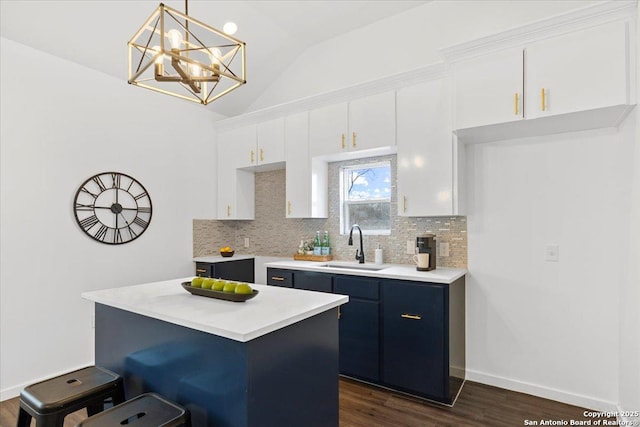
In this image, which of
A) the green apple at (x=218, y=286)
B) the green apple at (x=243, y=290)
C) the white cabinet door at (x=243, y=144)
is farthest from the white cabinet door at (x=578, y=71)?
the white cabinet door at (x=243, y=144)

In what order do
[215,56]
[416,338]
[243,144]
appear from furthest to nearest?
[243,144]
[416,338]
[215,56]

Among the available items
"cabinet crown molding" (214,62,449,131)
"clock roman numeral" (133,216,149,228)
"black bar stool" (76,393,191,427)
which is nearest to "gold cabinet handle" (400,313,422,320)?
"black bar stool" (76,393,191,427)

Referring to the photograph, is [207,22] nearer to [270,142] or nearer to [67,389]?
[270,142]

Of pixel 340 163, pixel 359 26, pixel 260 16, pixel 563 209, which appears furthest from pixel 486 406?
pixel 260 16

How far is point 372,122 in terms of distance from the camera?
→ 333 centimetres

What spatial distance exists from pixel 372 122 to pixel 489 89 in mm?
1046

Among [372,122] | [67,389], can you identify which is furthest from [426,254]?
[67,389]

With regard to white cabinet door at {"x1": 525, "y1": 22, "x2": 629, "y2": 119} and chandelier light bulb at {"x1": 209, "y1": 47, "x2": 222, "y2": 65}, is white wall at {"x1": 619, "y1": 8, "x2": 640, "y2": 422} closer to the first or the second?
white cabinet door at {"x1": 525, "y1": 22, "x2": 629, "y2": 119}

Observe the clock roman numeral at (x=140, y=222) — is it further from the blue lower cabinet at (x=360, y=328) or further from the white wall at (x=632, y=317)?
the white wall at (x=632, y=317)

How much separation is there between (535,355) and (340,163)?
97.0 inches

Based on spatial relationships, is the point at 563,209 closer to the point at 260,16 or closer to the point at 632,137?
the point at 632,137

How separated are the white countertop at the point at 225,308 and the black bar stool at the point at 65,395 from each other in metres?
0.35

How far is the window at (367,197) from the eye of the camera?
3.70 meters

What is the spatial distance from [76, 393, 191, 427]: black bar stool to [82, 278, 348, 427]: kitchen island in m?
0.16
